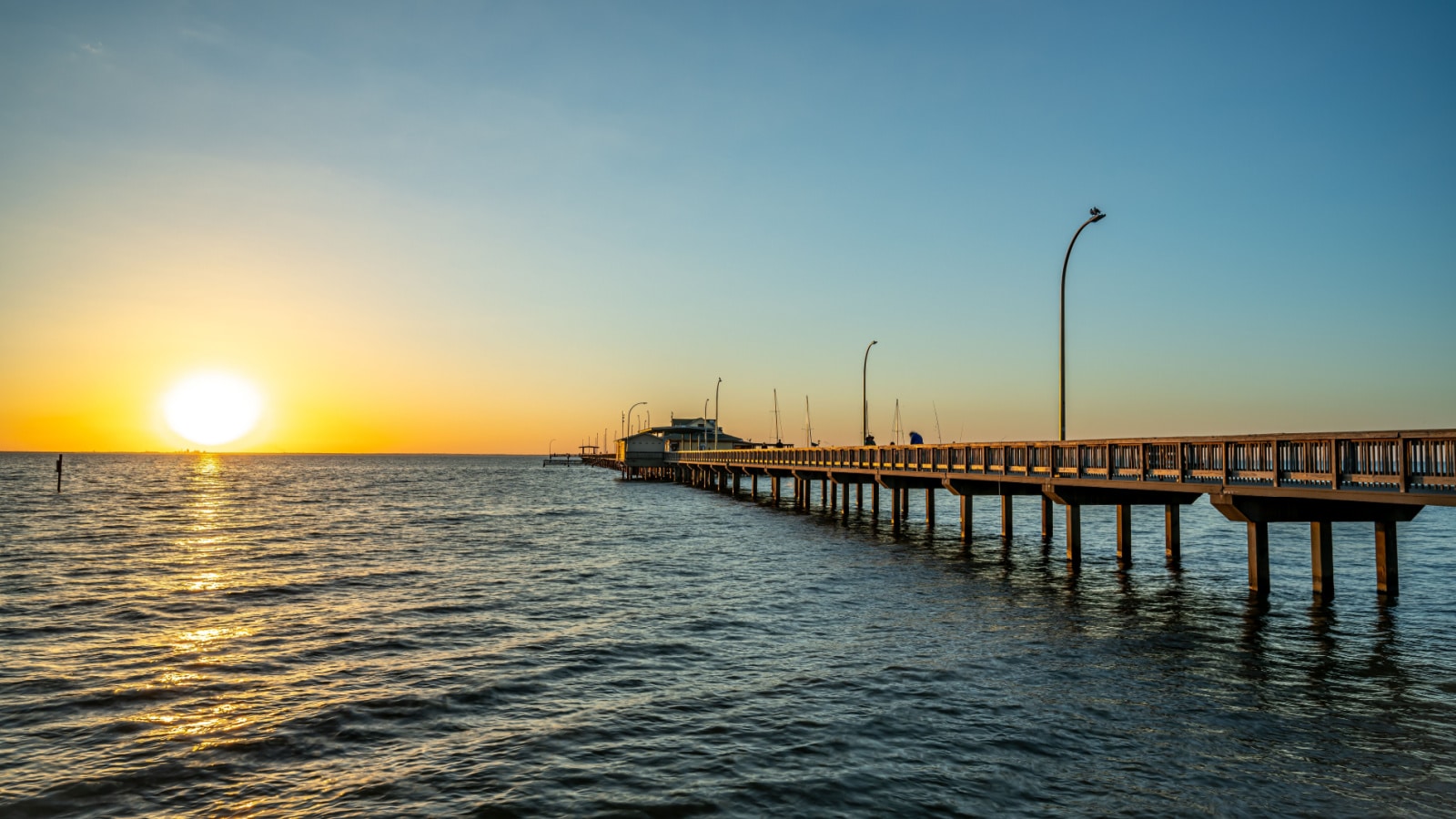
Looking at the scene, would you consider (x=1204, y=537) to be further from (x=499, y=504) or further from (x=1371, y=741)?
(x=499, y=504)

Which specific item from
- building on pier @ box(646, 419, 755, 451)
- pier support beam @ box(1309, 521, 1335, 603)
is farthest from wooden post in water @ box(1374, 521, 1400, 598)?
building on pier @ box(646, 419, 755, 451)

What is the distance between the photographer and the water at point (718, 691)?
9102mm

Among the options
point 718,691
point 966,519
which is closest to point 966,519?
point 966,519

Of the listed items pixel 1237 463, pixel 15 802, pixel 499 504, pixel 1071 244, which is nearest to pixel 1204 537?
pixel 1071 244

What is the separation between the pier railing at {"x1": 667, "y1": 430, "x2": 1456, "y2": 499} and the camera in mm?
14953

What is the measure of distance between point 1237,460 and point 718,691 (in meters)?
12.9

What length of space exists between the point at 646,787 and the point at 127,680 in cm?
927

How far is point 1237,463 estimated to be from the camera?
19.2 metres

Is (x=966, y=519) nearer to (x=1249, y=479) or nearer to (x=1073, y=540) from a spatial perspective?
(x=1073, y=540)

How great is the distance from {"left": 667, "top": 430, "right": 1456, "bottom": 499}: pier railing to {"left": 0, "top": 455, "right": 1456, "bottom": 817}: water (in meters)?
2.82

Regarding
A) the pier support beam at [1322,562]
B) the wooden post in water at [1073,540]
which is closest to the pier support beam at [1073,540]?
the wooden post in water at [1073,540]

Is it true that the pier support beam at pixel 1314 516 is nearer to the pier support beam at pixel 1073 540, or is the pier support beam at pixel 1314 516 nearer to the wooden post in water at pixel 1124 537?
the pier support beam at pixel 1073 540

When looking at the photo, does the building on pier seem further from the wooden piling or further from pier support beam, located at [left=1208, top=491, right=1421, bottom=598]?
A: pier support beam, located at [left=1208, top=491, right=1421, bottom=598]

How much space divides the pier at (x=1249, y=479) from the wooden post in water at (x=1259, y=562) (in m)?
0.03
